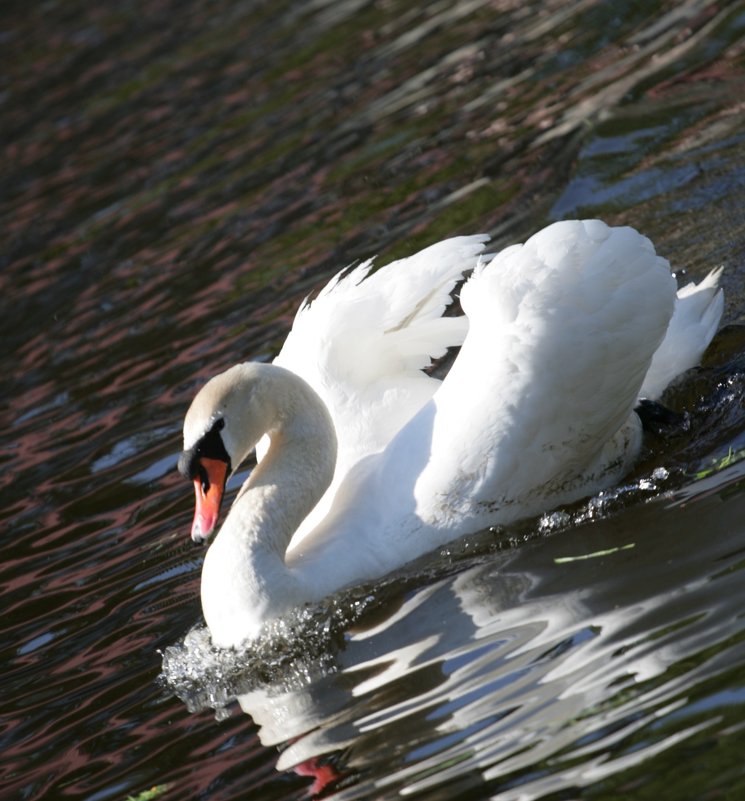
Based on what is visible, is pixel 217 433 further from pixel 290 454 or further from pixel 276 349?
pixel 276 349

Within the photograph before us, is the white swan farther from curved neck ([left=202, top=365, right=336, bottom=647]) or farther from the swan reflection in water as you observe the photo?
the swan reflection in water

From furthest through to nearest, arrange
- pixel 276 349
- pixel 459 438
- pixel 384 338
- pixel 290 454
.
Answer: pixel 276 349 < pixel 384 338 < pixel 290 454 < pixel 459 438

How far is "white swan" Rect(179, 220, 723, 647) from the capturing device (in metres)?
5.93

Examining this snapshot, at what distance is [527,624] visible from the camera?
527 cm

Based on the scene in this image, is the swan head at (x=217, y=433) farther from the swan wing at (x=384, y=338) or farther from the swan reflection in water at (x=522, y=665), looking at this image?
the swan wing at (x=384, y=338)

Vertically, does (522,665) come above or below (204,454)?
below

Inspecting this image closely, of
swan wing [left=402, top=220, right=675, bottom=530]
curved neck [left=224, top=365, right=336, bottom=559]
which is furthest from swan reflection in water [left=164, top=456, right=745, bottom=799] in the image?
curved neck [left=224, top=365, right=336, bottom=559]

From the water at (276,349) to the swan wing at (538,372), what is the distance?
0.26 m

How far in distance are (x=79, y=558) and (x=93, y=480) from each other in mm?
1024

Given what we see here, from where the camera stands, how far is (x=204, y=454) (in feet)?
19.8

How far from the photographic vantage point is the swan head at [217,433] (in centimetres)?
598

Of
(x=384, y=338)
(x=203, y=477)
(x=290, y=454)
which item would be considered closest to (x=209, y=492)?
(x=203, y=477)

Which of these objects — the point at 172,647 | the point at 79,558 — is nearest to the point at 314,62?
the point at 79,558

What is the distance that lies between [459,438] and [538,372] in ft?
1.37
